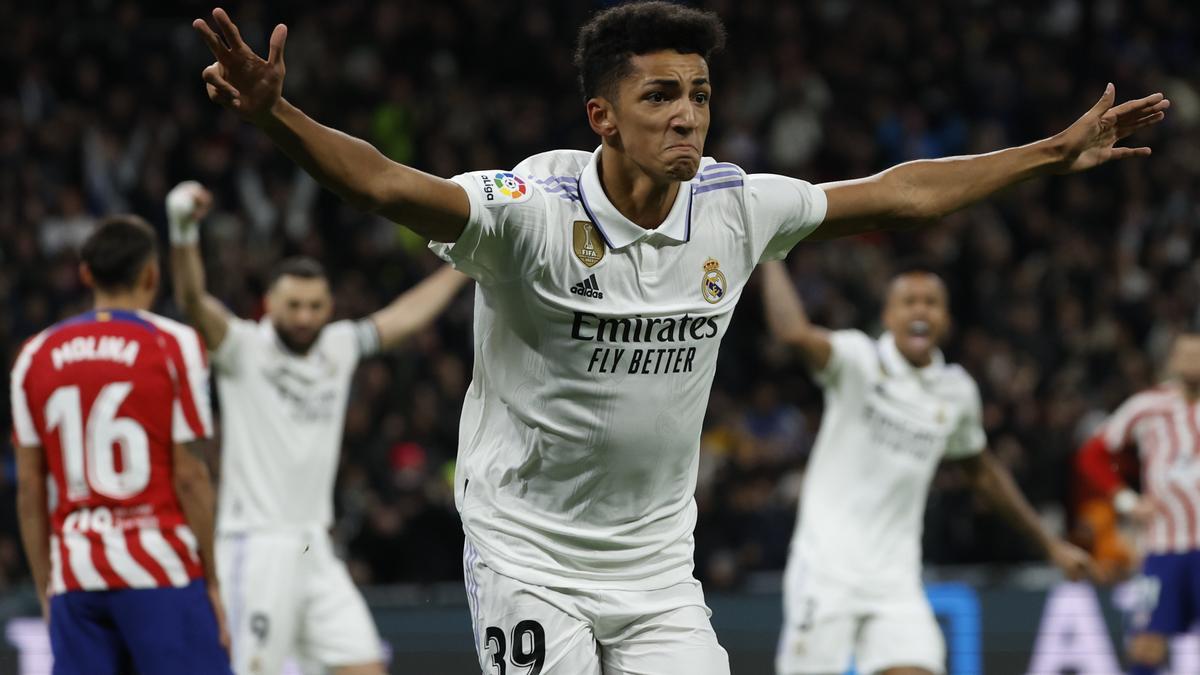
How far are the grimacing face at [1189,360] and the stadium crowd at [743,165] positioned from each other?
317cm

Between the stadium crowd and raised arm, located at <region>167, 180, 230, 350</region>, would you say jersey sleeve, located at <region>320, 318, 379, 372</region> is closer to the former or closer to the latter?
raised arm, located at <region>167, 180, 230, 350</region>

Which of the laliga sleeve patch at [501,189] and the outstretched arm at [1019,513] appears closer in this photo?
the laliga sleeve patch at [501,189]

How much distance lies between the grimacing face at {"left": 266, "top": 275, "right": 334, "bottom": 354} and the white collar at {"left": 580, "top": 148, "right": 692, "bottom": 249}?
4.14 m

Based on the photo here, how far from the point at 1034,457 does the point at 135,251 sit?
31.0 ft

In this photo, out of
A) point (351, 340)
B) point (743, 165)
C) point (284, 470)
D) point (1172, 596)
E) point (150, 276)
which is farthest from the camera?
point (743, 165)

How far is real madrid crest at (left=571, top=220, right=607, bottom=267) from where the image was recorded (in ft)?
14.3

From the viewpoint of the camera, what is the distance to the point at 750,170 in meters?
16.3

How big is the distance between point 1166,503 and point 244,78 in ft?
26.2

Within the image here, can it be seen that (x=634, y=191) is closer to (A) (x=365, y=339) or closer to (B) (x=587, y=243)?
(B) (x=587, y=243)

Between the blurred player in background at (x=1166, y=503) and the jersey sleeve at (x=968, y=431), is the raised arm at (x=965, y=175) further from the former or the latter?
the blurred player in background at (x=1166, y=503)

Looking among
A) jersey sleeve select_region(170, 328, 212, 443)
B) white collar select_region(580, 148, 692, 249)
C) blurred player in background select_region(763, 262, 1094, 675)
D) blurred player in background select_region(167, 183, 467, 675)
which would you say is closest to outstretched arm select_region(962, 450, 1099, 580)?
blurred player in background select_region(763, 262, 1094, 675)

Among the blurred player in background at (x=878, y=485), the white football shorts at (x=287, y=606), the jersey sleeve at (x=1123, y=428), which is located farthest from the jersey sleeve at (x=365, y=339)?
the jersey sleeve at (x=1123, y=428)

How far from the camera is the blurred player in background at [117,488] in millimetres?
6242

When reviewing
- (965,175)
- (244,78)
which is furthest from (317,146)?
(965,175)
